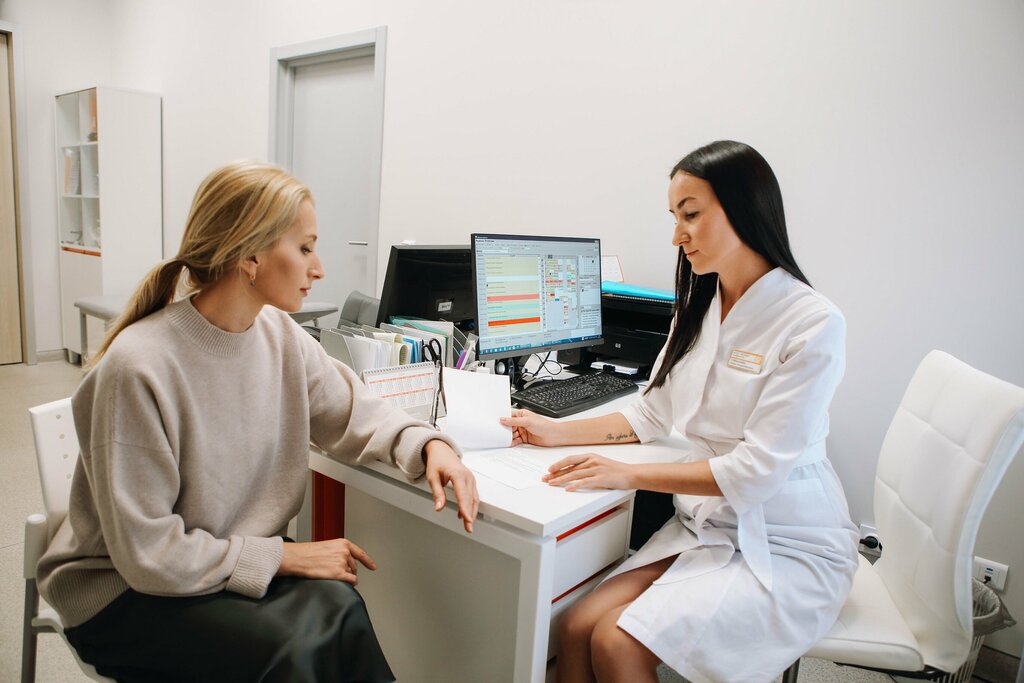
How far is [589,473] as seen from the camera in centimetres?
131

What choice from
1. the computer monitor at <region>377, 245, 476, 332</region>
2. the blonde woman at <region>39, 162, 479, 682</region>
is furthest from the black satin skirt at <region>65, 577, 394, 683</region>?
the computer monitor at <region>377, 245, 476, 332</region>

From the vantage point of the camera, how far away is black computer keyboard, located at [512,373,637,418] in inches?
68.0

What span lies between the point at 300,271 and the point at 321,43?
9.82 ft

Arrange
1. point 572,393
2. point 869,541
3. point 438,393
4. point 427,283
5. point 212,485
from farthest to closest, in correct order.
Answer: point 869,541 → point 427,283 → point 572,393 → point 438,393 → point 212,485

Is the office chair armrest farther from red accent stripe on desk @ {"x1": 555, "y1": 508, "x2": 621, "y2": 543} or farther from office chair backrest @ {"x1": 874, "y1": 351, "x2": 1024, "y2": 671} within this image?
office chair backrest @ {"x1": 874, "y1": 351, "x2": 1024, "y2": 671}

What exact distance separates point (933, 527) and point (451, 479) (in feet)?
2.95

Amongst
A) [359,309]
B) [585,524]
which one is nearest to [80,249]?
[359,309]

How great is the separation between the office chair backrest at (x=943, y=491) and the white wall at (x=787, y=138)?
0.74m

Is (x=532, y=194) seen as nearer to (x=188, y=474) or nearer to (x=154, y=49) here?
(x=188, y=474)

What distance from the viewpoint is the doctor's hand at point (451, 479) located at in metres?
1.17

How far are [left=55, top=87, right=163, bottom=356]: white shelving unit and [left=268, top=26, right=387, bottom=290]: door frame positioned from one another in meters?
1.28

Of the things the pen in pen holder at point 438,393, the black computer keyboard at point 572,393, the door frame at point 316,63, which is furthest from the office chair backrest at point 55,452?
the door frame at point 316,63

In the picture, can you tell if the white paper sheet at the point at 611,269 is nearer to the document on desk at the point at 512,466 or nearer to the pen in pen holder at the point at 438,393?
the pen in pen holder at the point at 438,393

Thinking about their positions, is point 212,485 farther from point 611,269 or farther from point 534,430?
point 611,269
